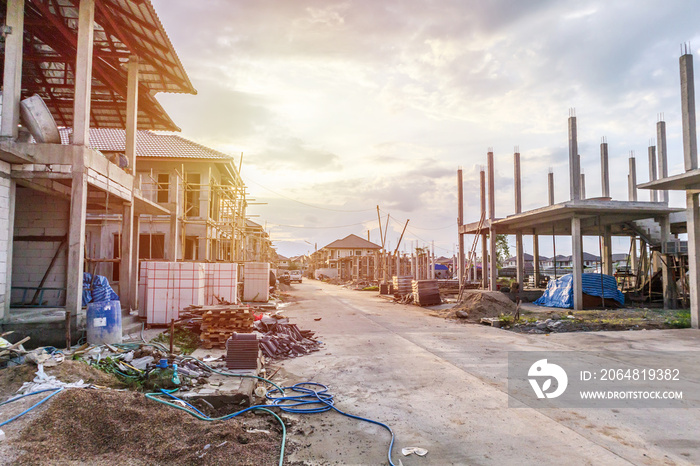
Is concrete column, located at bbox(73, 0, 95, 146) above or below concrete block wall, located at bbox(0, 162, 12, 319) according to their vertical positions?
above

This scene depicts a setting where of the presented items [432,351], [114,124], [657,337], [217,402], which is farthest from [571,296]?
[114,124]

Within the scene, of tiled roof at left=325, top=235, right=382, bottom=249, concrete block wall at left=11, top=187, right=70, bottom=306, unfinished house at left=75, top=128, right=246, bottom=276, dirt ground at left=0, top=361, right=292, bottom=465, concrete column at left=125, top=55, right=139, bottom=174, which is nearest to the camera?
dirt ground at left=0, top=361, right=292, bottom=465

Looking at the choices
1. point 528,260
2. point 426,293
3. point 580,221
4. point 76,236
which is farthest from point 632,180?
point 528,260

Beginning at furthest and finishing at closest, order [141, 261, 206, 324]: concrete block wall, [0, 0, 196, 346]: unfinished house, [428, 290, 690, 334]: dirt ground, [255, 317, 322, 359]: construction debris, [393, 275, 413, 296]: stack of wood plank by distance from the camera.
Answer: [393, 275, 413, 296]: stack of wood plank, [428, 290, 690, 334]: dirt ground, [141, 261, 206, 324]: concrete block wall, [255, 317, 322, 359]: construction debris, [0, 0, 196, 346]: unfinished house

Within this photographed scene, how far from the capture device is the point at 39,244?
40.8 ft

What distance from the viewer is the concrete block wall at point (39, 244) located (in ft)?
40.4

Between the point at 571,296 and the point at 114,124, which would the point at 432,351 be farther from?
the point at 114,124

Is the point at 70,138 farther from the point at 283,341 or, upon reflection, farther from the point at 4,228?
the point at 283,341

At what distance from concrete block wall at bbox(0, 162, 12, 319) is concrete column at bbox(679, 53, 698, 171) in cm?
1824

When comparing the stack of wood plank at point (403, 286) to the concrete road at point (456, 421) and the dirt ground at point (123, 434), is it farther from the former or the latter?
the dirt ground at point (123, 434)

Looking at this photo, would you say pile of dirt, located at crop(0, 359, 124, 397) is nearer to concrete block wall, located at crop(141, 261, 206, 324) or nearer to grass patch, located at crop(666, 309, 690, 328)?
concrete block wall, located at crop(141, 261, 206, 324)

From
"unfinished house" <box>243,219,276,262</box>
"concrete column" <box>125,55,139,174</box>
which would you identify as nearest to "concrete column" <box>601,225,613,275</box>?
"unfinished house" <box>243,219,276,262</box>

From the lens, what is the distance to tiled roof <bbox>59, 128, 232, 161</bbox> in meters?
23.2

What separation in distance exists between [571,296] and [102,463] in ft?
66.5
